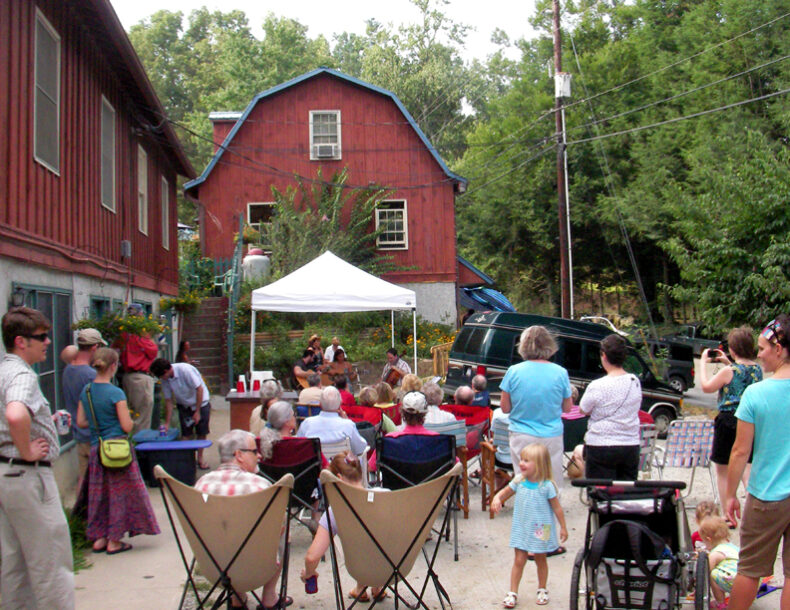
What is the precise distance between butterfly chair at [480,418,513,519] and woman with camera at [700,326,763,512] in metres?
1.79

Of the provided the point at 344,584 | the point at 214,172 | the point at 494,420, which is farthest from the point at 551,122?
the point at 344,584

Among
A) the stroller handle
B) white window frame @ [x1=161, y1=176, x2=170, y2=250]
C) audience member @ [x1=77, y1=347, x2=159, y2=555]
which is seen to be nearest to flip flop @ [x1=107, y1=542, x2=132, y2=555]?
audience member @ [x1=77, y1=347, x2=159, y2=555]

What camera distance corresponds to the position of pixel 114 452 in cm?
582

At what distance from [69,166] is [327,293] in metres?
4.79

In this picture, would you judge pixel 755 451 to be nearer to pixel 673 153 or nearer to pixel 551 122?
pixel 673 153

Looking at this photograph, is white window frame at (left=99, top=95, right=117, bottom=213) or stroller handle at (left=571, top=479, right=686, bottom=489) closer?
stroller handle at (left=571, top=479, right=686, bottom=489)

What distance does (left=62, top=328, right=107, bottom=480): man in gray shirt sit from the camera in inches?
258

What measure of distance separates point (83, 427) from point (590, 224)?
30004 millimetres

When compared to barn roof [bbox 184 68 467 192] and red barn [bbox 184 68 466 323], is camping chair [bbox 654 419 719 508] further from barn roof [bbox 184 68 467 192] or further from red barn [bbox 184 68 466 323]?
barn roof [bbox 184 68 467 192]

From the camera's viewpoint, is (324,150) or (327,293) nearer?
(327,293)

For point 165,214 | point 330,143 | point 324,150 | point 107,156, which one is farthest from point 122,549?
point 330,143

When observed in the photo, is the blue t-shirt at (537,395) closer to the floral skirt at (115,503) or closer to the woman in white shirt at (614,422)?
the woman in white shirt at (614,422)

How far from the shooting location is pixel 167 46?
179ft

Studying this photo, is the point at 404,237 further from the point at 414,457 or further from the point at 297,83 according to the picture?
the point at 414,457
